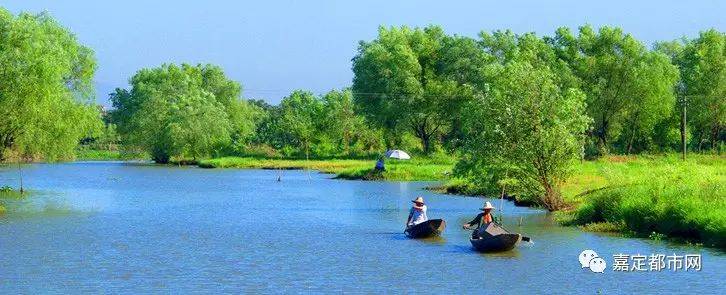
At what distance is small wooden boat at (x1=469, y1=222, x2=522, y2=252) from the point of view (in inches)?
1219

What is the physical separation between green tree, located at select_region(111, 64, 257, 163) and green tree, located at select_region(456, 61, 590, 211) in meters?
79.4

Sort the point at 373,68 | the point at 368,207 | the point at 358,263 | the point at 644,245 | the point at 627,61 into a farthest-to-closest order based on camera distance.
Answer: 1. the point at 373,68
2. the point at 627,61
3. the point at 368,207
4. the point at 644,245
5. the point at 358,263

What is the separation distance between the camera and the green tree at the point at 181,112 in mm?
122312

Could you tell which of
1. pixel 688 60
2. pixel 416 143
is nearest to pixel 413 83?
pixel 416 143

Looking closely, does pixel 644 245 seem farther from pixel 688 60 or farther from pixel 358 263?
pixel 688 60

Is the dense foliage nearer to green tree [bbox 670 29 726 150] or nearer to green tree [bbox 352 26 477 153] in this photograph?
green tree [bbox 352 26 477 153]

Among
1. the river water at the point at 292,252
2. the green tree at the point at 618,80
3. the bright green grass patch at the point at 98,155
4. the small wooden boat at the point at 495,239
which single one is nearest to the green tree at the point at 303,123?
the bright green grass patch at the point at 98,155

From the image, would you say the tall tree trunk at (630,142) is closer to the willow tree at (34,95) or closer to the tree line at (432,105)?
the tree line at (432,105)

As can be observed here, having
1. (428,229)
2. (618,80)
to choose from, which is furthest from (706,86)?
(428,229)

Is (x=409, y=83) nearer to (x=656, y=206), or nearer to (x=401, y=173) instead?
(x=401, y=173)

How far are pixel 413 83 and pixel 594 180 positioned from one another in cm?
4577

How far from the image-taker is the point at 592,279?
26.5m

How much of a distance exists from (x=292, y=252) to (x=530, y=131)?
1469 centimetres

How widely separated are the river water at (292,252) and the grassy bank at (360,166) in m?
22.8
